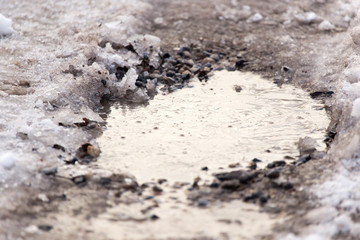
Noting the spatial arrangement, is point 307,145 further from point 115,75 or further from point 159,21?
point 159,21

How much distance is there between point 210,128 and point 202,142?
11.7 inches

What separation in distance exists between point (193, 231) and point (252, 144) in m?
1.34

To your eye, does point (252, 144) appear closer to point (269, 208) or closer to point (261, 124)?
point (261, 124)

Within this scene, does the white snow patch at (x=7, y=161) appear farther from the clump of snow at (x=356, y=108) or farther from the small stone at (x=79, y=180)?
the clump of snow at (x=356, y=108)

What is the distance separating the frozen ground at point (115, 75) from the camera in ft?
11.9

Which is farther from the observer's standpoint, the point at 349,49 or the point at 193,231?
the point at 349,49

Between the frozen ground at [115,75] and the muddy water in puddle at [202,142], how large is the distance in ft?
0.59

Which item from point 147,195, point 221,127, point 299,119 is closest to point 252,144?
point 221,127

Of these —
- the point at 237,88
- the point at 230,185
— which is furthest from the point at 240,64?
the point at 230,185

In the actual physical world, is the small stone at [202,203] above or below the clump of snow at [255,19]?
below

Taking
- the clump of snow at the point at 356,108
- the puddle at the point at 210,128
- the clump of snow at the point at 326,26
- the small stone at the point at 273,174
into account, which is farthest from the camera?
the clump of snow at the point at 326,26

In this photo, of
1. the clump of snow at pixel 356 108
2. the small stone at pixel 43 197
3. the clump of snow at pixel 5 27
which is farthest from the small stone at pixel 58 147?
the clump of snow at pixel 5 27

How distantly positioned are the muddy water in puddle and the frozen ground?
0.18m

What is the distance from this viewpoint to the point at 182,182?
4.03 meters
